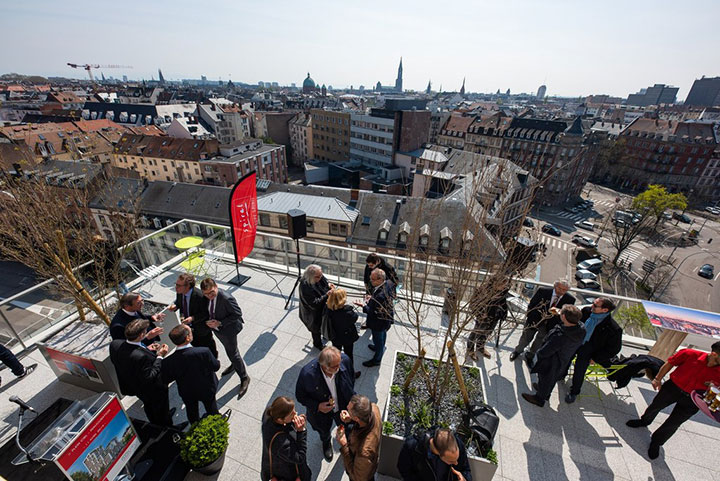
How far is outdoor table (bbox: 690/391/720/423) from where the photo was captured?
11.1 feet

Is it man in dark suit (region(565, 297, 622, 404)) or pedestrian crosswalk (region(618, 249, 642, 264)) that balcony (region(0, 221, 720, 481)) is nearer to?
man in dark suit (region(565, 297, 622, 404))

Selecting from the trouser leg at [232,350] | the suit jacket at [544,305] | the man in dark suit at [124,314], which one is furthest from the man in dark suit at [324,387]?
the suit jacket at [544,305]

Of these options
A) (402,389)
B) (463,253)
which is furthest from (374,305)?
(463,253)

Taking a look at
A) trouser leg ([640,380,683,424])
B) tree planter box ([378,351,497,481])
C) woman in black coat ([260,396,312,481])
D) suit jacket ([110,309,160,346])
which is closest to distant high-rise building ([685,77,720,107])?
trouser leg ([640,380,683,424])

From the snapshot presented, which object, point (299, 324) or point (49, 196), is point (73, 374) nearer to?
point (49, 196)

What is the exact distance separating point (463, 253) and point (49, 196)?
6649mm

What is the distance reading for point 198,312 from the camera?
4324mm

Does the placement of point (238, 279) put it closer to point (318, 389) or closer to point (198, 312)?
point (198, 312)

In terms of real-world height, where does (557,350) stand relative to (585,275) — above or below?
above

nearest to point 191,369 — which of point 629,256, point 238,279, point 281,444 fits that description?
point 281,444

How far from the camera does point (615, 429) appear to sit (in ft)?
13.8

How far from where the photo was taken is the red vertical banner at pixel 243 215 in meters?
6.38

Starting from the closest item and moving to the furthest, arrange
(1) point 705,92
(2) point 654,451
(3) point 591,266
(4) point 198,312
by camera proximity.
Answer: (2) point 654,451 < (4) point 198,312 < (3) point 591,266 < (1) point 705,92

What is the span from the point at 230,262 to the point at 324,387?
5736 mm
